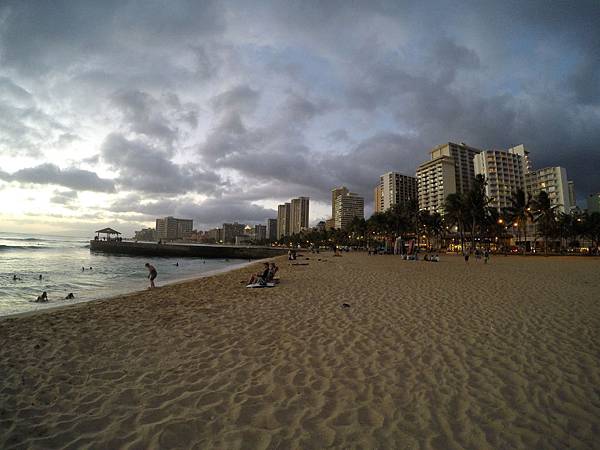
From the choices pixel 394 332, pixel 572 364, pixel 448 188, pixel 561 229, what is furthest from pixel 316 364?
pixel 448 188

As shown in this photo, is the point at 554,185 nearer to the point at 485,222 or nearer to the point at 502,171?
the point at 502,171

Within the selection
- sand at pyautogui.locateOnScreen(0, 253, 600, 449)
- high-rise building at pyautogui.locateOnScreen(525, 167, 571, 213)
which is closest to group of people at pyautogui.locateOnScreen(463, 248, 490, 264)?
sand at pyautogui.locateOnScreen(0, 253, 600, 449)

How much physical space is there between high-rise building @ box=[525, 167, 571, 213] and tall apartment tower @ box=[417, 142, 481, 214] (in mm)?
25447

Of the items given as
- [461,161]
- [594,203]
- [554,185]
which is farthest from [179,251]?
[594,203]

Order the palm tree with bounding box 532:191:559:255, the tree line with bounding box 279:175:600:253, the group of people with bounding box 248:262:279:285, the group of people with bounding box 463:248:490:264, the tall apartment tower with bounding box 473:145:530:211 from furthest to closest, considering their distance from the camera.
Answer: the tall apartment tower with bounding box 473:145:530:211 < the palm tree with bounding box 532:191:559:255 < the tree line with bounding box 279:175:600:253 < the group of people with bounding box 463:248:490:264 < the group of people with bounding box 248:262:279:285

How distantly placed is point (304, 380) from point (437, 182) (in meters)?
147

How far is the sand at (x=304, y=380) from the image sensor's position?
10.0 ft

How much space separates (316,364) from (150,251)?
312 feet

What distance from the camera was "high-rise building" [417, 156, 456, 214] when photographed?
425 ft

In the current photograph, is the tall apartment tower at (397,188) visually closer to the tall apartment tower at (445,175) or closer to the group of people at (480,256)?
the tall apartment tower at (445,175)

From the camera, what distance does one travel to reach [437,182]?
13300cm

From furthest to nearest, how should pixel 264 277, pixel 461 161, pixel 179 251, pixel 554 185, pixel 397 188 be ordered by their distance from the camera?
pixel 397 188 < pixel 461 161 < pixel 554 185 < pixel 179 251 < pixel 264 277

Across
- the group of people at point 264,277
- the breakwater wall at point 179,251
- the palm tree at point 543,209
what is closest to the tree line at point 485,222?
the palm tree at point 543,209

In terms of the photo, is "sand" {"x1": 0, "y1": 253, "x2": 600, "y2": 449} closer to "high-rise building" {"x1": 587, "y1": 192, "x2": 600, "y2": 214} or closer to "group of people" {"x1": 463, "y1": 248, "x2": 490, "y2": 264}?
"group of people" {"x1": 463, "y1": 248, "x2": 490, "y2": 264}
